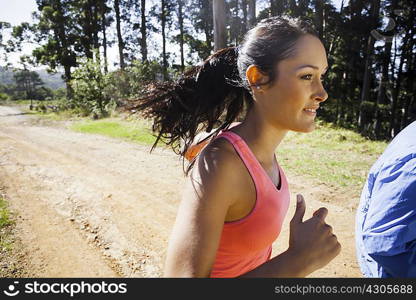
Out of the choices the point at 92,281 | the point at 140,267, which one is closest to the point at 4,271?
the point at 140,267

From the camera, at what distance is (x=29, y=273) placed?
318cm

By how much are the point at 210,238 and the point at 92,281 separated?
2.72 ft

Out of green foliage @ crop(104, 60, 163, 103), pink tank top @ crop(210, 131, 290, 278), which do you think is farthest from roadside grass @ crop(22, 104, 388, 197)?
green foliage @ crop(104, 60, 163, 103)

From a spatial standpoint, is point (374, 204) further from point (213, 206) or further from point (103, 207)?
point (103, 207)

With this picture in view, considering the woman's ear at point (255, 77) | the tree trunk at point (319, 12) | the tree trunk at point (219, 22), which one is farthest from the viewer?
the tree trunk at point (319, 12)

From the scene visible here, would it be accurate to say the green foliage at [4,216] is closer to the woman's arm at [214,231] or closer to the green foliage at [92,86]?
the woman's arm at [214,231]

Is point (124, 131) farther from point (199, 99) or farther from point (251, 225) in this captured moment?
point (251, 225)

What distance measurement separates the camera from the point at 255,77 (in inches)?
55.9

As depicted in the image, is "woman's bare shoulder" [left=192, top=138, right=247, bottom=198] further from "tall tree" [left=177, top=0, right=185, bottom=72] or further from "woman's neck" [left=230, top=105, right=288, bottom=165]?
"tall tree" [left=177, top=0, right=185, bottom=72]

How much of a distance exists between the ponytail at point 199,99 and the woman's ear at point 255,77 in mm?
170

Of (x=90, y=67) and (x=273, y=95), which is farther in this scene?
(x=90, y=67)

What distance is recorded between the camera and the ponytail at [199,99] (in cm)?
168

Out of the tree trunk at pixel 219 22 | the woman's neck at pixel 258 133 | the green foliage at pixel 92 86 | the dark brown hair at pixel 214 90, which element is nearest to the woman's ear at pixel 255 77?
the dark brown hair at pixel 214 90

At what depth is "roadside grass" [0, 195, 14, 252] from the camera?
3718mm
